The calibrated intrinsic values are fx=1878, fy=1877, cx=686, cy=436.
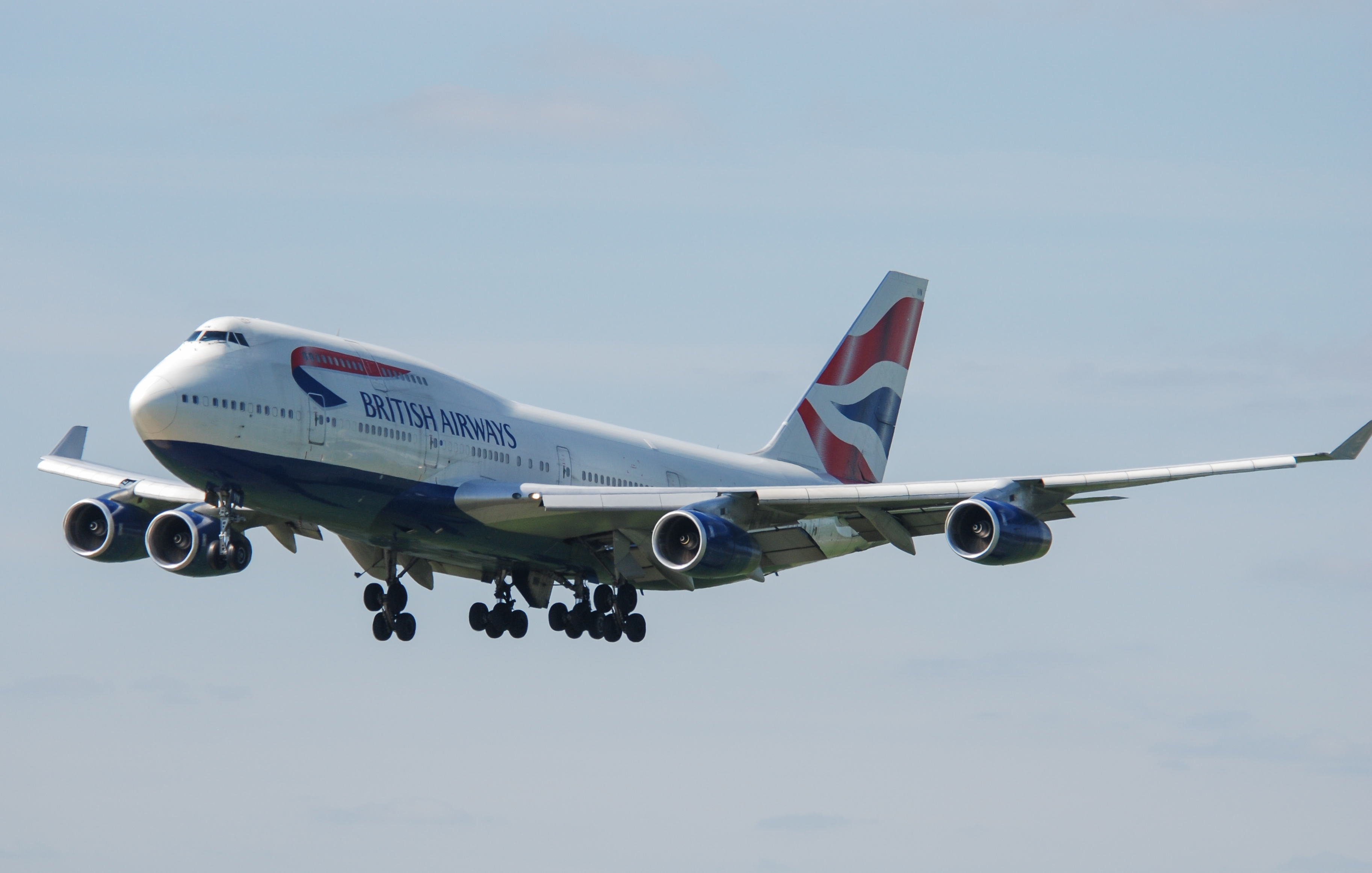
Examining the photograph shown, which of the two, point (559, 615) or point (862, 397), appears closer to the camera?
point (559, 615)

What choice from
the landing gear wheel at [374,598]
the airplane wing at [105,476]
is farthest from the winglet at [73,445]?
the landing gear wheel at [374,598]

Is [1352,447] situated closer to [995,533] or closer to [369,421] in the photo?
[995,533]

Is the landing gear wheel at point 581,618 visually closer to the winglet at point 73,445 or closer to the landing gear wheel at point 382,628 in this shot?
the landing gear wheel at point 382,628

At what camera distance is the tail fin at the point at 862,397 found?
59.1 metres

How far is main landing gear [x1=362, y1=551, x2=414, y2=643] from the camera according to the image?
160 ft

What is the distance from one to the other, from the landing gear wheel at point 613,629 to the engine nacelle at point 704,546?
553cm

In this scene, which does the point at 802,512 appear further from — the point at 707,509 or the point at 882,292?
the point at 882,292

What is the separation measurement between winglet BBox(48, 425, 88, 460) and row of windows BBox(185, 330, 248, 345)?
1481cm

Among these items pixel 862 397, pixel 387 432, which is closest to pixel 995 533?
pixel 387 432

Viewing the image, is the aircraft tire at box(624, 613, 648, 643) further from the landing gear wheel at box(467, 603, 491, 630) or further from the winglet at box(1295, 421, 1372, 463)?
the winglet at box(1295, 421, 1372, 463)

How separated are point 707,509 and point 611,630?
6.94 meters

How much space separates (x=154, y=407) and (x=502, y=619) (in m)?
14.1

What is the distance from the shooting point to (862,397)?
60844 millimetres

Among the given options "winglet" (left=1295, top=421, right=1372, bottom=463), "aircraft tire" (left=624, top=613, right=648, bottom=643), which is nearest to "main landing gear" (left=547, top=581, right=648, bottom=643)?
"aircraft tire" (left=624, top=613, right=648, bottom=643)
